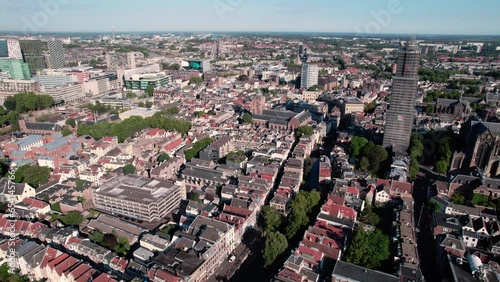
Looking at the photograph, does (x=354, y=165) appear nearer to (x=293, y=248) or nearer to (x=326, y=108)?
(x=293, y=248)

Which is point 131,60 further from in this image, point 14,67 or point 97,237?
point 97,237

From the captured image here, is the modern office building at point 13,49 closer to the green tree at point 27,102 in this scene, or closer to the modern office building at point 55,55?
the modern office building at point 55,55

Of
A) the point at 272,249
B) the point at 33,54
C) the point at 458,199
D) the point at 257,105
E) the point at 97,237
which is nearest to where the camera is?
the point at 272,249

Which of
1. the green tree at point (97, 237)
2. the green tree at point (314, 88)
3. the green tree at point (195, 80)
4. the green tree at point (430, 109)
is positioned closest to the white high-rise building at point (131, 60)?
the green tree at point (195, 80)

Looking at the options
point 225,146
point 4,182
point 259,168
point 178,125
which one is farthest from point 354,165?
point 4,182

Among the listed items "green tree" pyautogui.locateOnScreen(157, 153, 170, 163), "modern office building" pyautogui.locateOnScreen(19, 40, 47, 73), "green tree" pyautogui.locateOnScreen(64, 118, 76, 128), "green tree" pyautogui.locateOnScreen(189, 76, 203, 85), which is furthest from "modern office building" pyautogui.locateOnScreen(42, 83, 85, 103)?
"green tree" pyautogui.locateOnScreen(157, 153, 170, 163)

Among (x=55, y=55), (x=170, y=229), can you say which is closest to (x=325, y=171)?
(x=170, y=229)

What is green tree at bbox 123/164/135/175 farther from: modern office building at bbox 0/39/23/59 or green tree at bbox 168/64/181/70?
green tree at bbox 168/64/181/70

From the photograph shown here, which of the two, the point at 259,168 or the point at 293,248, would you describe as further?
the point at 259,168
